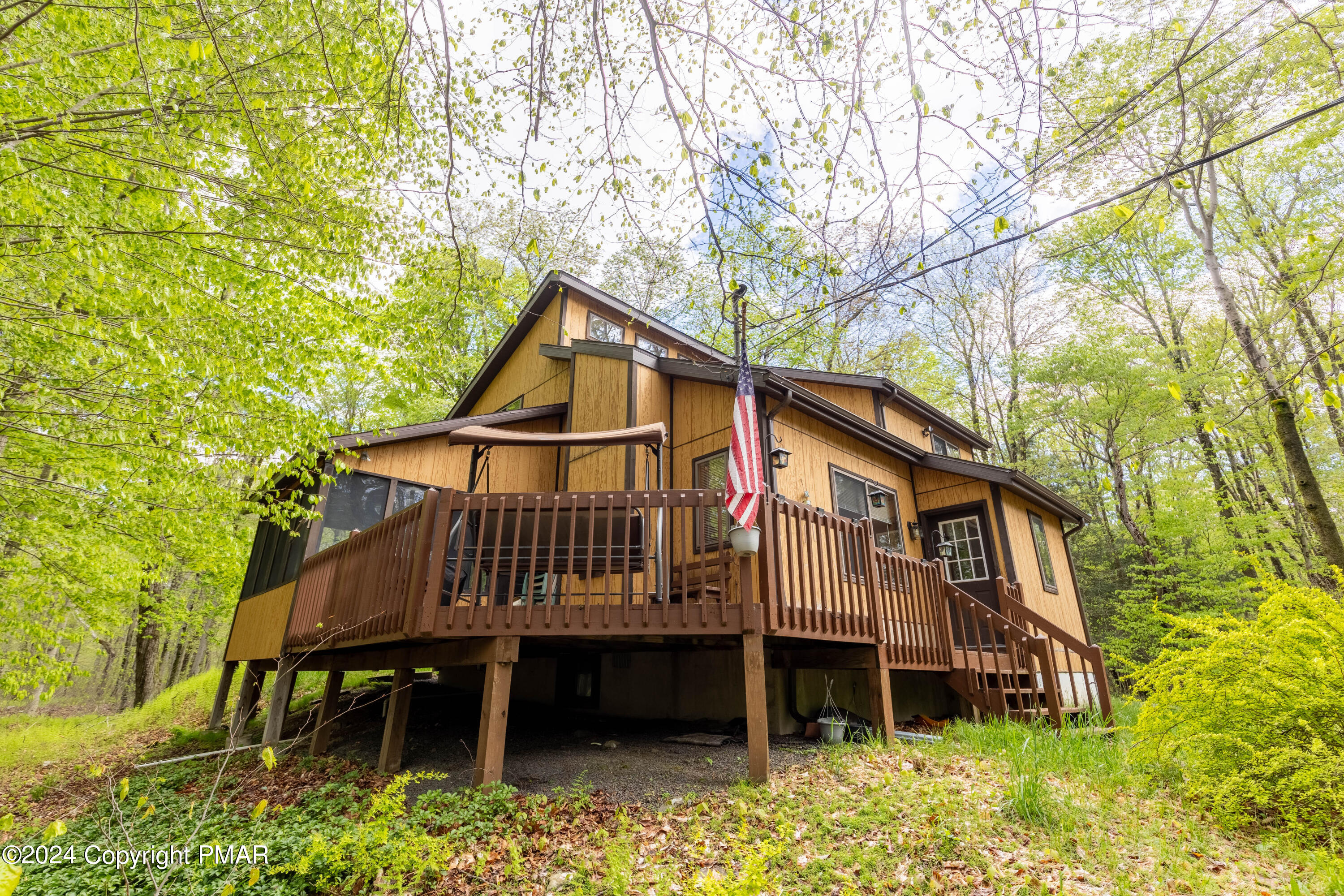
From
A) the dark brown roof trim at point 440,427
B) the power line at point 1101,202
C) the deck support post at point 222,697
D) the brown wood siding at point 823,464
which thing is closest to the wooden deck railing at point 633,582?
the dark brown roof trim at point 440,427

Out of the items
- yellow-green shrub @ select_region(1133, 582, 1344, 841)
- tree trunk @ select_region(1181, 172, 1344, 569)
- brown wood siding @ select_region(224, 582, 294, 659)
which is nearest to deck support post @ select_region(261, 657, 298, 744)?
brown wood siding @ select_region(224, 582, 294, 659)

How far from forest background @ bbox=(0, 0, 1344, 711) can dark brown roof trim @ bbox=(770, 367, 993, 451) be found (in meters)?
3.31

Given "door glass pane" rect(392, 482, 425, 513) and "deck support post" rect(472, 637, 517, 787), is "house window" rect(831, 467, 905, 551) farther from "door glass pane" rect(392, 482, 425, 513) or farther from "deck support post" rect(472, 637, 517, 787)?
"door glass pane" rect(392, 482, 425, 513)

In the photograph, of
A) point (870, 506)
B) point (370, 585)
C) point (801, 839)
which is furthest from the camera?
point (870, 506)

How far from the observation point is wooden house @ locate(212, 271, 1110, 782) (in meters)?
5.71

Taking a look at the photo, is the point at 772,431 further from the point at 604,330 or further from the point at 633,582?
the point at 604,330

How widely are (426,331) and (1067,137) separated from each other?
605 centimetres

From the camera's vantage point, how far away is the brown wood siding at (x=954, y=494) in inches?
436

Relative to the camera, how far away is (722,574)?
555cm

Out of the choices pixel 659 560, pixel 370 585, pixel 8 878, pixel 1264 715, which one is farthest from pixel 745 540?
pixel 8 878

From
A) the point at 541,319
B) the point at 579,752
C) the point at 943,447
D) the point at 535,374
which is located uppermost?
the point at 541,319

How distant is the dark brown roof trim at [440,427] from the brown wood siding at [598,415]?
59 cm

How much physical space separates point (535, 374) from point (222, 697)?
8753 millimetres

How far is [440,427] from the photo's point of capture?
10.6 meters
